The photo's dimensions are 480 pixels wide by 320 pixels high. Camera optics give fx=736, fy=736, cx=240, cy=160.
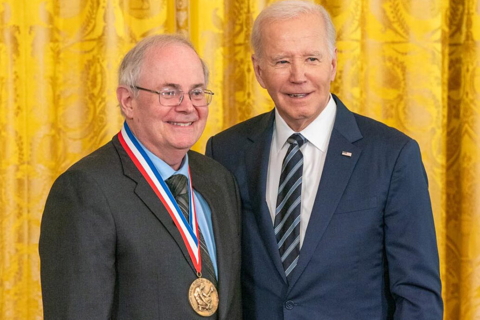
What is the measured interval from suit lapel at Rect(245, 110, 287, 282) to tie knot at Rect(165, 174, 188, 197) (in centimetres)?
26

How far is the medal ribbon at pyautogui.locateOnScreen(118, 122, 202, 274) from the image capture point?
6.58 ft

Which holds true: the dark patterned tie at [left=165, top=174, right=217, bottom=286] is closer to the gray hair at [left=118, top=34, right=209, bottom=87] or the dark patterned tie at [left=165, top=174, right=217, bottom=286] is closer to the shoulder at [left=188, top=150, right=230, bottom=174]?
the shoulder at [left=188, top=150, right=230, bottom=174]

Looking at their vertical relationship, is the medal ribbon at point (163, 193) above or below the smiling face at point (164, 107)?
below

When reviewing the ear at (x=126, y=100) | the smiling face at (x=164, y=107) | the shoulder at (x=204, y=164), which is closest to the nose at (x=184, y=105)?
the smiling face at (x=164, y=107)

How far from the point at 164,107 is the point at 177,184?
0.23m

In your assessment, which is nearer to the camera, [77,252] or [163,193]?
[77,252]

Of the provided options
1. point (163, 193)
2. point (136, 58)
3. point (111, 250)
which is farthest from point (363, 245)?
point (136, 58)

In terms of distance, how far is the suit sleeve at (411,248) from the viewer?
209cm

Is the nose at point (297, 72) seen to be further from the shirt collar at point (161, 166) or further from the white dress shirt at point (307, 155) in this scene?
the shirt collar at point (161, 166)

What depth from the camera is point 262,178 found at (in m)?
2.30

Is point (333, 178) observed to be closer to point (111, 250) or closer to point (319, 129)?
point (319, 129)

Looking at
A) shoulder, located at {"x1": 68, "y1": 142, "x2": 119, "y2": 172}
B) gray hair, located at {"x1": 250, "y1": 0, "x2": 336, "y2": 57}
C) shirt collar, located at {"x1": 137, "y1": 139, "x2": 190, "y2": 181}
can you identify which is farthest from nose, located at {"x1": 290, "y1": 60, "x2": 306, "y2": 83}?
shoulder, located at {"x1": 68, "y1": 142, "x2": 119, "y2": 172}

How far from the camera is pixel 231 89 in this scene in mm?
3301

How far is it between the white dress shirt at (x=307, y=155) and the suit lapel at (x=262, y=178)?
0.03 meters
